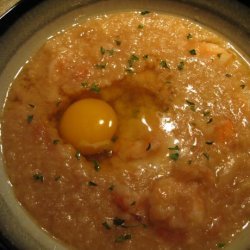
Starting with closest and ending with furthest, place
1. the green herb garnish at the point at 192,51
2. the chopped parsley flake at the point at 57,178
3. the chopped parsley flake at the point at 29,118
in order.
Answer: the chopped parsley flake at the point at 57,178 → the chopped parsley flake at the point at 29,118 → the green herb garnish at the point at 192,51

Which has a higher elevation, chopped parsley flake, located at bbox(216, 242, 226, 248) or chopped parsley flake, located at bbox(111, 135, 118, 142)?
chopped parsley flake, located at bbox(111, 135, 118, 142)

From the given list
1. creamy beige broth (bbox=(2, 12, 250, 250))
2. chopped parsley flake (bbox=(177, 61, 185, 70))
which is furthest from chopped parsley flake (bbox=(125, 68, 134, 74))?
chopped parsley flake (bbox=(177, 61, 185, 70))

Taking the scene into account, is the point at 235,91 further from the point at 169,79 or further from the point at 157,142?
the point at 157,142

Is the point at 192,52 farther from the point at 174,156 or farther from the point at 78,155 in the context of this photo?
the point at 78,155

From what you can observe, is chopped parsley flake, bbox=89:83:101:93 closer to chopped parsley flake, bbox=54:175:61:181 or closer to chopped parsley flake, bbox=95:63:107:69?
chopped parsley flake, bbox=95:63:107:69

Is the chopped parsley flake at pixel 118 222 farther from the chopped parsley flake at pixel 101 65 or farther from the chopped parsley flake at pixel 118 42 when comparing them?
the chopped parsley flake at pixel 118 42

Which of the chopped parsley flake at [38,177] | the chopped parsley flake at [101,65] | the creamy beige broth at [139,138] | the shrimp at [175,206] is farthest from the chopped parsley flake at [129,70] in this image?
the chopped parsley flake at [38,177]
